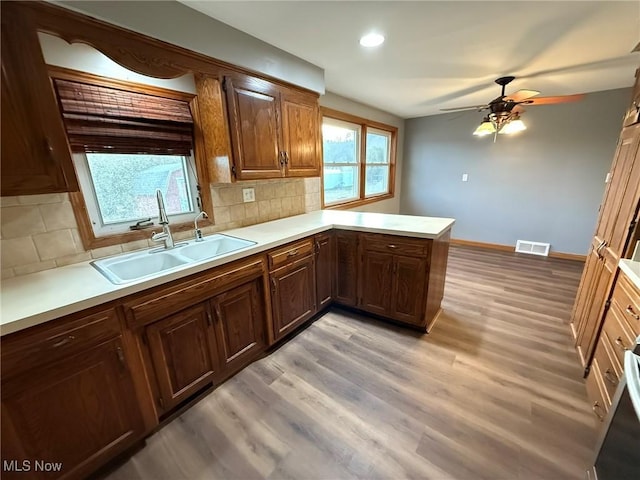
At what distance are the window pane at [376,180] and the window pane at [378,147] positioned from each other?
13 centimetres

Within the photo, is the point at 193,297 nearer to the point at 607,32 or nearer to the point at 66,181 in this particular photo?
the point at 66,181

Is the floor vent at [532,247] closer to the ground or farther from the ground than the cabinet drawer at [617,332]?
closer to the ground

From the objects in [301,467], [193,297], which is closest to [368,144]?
[193,297]

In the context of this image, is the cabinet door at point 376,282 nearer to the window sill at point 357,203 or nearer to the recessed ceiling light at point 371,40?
the window sill at point 357,203

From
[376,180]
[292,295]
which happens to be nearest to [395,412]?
[292,295]

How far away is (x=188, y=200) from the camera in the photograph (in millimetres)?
2029

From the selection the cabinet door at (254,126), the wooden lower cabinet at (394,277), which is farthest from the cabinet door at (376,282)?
the cabinet door at (254,126)

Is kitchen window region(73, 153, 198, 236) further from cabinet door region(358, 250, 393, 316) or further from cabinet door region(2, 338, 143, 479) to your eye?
cabinet door region(358, 250, 393, 316)

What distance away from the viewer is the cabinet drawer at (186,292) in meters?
1.26

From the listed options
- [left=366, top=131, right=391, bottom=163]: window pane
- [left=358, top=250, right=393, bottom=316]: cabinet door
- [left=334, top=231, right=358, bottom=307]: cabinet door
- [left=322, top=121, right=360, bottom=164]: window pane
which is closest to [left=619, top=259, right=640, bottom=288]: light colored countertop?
[left=358, top=250, right=393, bottom=316]: cabinet door

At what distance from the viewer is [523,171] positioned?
4031 millimetres

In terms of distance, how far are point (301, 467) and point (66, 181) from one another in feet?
5.78

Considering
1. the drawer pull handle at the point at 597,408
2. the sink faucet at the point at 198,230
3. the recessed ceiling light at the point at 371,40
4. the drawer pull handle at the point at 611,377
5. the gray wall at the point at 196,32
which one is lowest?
the drawer pull handle at the point at 597,408

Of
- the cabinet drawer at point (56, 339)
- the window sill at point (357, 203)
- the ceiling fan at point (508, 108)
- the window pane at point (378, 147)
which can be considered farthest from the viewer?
the window pane at point (378, 147)
